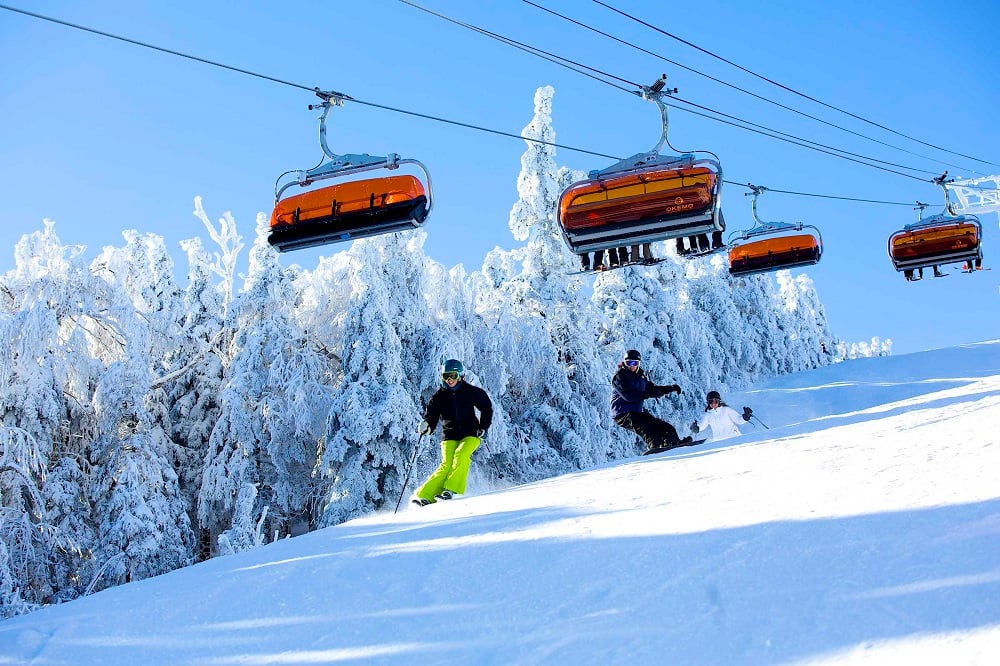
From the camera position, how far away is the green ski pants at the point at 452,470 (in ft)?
25.5

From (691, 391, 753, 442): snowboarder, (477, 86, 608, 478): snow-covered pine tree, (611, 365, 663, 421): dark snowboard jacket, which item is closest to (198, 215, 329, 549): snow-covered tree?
(477, 86, 608, 478): snow-covered pine tree

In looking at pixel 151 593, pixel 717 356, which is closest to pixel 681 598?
pixel 151 593

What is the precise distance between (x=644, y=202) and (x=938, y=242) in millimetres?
8646

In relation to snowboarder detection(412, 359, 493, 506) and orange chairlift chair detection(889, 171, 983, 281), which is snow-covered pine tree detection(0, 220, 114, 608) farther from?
orange chairlift chair detection(889, 171, 983, 281)

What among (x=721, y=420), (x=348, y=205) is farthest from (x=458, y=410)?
(x=721, y=420)

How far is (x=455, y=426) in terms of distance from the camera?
7879 millimetres

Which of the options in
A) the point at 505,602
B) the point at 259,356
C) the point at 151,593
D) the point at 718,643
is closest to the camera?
the point at 718,643

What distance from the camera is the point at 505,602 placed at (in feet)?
12.5

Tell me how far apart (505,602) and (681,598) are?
0.86m

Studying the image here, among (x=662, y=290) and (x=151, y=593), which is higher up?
(x=662, y=290)

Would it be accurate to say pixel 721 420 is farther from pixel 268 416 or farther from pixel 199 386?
Result: pixel 199 386

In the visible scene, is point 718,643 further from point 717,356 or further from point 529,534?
point 717,356

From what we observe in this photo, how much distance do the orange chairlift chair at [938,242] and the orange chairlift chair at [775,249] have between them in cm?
312

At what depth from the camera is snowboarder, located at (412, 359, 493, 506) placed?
7777 mm
